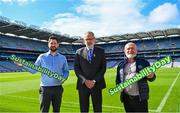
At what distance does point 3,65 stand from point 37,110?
63.7 m

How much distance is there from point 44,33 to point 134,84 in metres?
75.9

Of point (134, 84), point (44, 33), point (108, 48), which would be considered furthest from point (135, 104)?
point (108, 48)

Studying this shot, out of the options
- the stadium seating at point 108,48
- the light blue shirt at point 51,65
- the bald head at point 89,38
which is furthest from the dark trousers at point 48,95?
the stadium seating at point 108,48

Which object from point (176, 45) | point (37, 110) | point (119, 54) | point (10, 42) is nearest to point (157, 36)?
point (176, 45)

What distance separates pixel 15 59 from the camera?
21.7 ft

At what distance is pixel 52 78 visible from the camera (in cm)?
680

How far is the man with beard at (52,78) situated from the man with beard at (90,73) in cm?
40

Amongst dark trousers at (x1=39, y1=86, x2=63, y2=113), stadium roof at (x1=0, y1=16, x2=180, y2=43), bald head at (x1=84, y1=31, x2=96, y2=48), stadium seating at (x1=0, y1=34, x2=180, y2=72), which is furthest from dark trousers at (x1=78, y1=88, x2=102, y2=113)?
stadium seating at (x1=0, y1=34, x2=180, y2=72)

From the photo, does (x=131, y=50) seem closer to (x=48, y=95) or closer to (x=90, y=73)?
(x=90, y=73)

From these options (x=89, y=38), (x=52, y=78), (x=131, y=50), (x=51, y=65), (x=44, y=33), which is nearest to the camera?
(x=131, y=50)

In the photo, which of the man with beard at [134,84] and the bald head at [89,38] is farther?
the bald head at [89,38]

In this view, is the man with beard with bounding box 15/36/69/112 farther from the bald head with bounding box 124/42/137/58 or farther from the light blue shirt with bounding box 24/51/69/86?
the bald head with bounding box 124/42/137/58

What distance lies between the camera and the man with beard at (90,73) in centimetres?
665

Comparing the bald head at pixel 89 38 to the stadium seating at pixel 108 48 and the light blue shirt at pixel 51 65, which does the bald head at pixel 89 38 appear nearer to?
the light blue shirt at pixel 51 65
